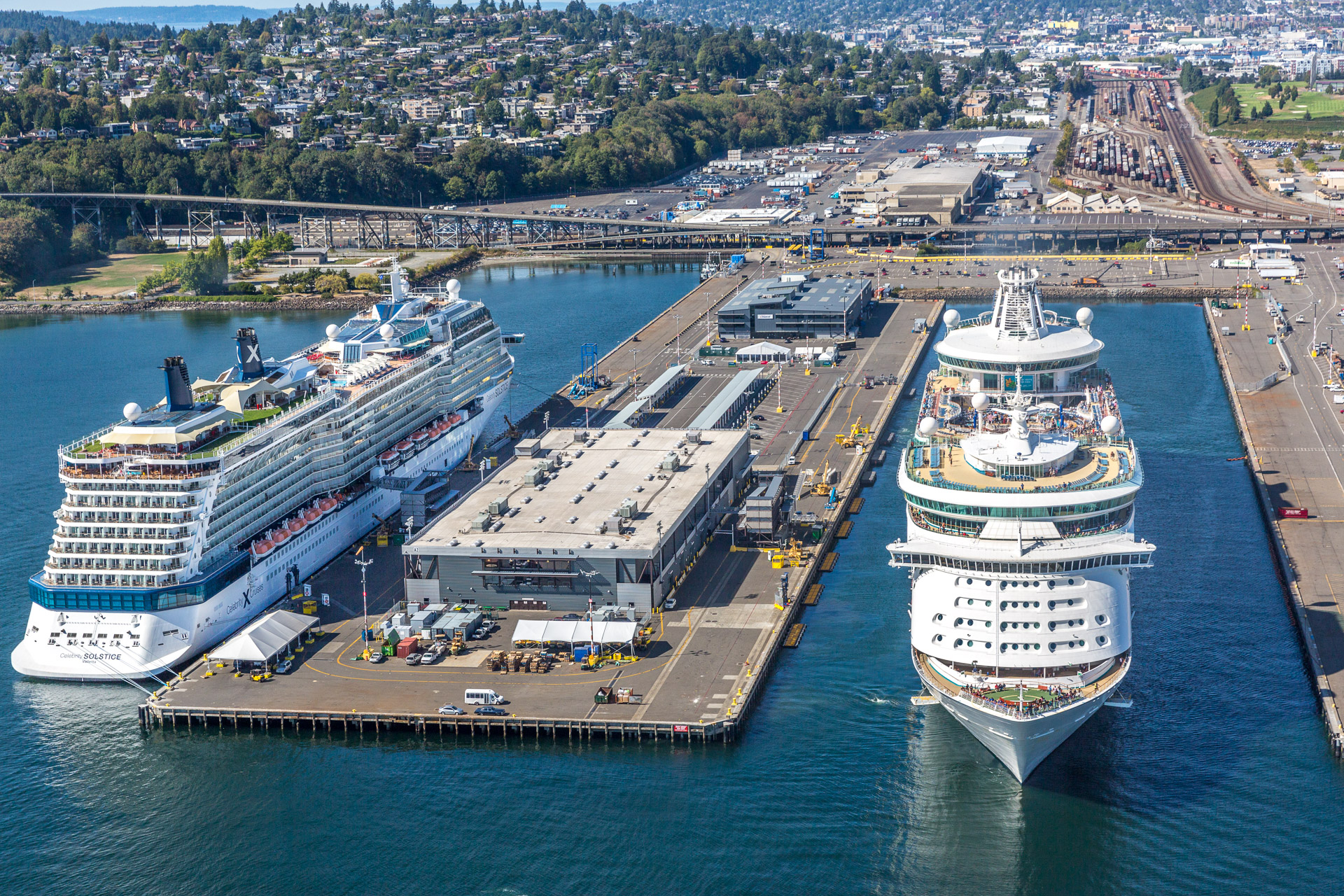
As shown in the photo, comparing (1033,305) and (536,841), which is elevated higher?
(1033,305)

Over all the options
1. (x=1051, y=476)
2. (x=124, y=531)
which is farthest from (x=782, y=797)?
(x=124, y=531)

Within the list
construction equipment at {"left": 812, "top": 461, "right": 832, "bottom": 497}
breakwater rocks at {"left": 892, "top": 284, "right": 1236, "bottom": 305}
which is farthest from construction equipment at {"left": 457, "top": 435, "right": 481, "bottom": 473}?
breakwater rocks at {"left": 892, "top": 284, "right": 1236, "bottom": 305}

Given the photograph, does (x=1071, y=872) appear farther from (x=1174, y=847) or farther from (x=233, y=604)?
(x=233, y=604)

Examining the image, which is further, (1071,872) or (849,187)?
(849,187)

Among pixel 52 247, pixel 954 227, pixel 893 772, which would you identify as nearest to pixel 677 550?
pixel 893 772

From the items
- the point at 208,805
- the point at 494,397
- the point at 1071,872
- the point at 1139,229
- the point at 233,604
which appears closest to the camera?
the point at 1071,872

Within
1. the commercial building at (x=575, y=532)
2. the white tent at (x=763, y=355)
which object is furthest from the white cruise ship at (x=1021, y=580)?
the white tent at (x=763, y=355)
